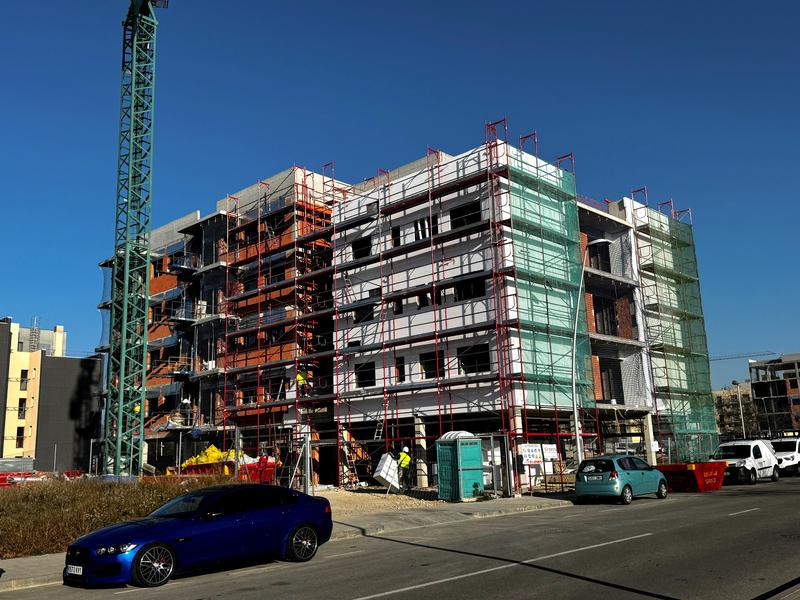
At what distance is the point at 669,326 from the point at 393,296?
682 inches

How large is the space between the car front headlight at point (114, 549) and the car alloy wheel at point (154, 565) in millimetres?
181

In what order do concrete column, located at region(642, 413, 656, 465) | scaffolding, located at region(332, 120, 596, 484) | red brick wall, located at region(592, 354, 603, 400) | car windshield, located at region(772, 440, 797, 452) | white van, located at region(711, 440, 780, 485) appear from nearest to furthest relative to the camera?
1. white van, located at region(711, 440, 780, 485)
2. scaffolding, located at region(332, 120, 596, 484)
3. car windshield, located at region(772, 440, 797, 452)
4. concrete column, located at region(642, 413, 656, 465)
5. red brick wall, located at region(592, 354, 603, 400)

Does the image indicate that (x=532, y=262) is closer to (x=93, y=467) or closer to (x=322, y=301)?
(x=322, y=301)

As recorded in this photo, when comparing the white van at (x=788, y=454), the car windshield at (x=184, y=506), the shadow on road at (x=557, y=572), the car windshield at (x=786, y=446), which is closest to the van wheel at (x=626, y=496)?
the shadow on road at (x=557, y=572)

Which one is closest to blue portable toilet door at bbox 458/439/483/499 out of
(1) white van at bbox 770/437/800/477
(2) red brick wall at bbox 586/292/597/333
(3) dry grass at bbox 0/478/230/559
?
(3) dry grass at bbox 0/478/230/559

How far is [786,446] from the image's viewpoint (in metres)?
34.4

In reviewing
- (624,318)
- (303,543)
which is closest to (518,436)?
(624,318)

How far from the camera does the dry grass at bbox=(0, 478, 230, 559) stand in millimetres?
13773

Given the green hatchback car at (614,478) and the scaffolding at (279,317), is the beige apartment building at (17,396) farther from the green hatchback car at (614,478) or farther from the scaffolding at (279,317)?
the green hatchback car at (614,478)

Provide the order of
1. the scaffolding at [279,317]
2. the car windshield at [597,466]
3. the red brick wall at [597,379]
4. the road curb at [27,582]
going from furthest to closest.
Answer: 1. the scaffolding at [279,317]
2. the red brick wall at [597,379]
3. the car windshield at [597,466]
4. the road curb at [27,582]

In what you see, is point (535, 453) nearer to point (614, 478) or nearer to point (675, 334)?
point (614, 478)

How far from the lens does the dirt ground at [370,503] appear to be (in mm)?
21219

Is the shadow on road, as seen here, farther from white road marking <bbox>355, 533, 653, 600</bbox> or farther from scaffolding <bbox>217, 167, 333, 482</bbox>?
scaffolding <bbox>217, 167, 333, 482</bbox>

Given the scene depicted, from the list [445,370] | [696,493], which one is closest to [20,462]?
[445,370]
